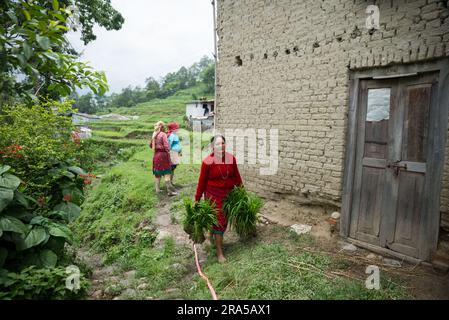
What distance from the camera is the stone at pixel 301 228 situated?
15.7 feet

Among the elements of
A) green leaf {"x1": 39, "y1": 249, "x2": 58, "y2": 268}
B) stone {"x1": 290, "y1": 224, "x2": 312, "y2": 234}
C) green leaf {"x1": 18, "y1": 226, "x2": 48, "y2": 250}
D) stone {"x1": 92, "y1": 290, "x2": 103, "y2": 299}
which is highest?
green leaf {"x1": 18, "y1": 226, "x2": 48, "y2": 250}

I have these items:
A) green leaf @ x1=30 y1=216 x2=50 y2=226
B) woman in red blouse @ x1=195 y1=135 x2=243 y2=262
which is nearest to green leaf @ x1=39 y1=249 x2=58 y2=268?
green leaf @ x1=30 y1=216 x2=50 y2=226

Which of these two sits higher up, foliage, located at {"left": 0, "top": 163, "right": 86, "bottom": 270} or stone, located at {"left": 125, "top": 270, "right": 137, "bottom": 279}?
foliage, located at {"left": 0, "top": 163, "right": 86, "bottom": 270}

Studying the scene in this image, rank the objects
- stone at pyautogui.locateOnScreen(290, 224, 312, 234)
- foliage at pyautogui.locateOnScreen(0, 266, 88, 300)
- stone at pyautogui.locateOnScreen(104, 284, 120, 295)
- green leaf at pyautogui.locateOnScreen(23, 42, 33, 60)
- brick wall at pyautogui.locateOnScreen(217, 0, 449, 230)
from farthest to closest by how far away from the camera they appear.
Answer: stone at pyautogui.locateOnScreen(290, 224, 312, 234) → stone at pyautogui.locateOnScreen(104, 284, 120, 295) → brick wall at pyautogui.locateOnScreen(217, 0, 449, 230) → foliage at pyautogui.locateOnScreen(0, 266, 88, 300) → green leaf at pyautogui.locateOnScreen(23, 42, 33, 60)

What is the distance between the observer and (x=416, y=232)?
3793 mm

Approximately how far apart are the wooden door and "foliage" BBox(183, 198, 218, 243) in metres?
2.12

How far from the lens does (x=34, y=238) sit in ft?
10.6

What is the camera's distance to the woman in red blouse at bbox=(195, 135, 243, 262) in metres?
4.37

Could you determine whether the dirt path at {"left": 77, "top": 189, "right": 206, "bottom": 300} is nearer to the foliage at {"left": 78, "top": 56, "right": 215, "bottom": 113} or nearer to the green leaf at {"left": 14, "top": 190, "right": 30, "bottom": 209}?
the green leaf at {"left": 14, "top": 190, "right": 30, "bottom": 209}

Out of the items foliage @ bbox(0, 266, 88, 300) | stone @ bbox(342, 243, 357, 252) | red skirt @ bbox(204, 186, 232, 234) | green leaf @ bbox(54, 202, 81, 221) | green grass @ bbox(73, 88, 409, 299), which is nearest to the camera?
foliage @ bbox(0, 266, 88, 300)

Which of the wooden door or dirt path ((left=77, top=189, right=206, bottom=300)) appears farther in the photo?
dirt path ((left=77, top=189, right=206, bottom=300))

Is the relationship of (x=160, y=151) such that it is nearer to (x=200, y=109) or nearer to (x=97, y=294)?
(x=97, y=294)

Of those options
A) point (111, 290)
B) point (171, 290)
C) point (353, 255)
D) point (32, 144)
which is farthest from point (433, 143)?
point (32, 144)

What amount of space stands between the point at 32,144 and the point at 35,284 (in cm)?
201
